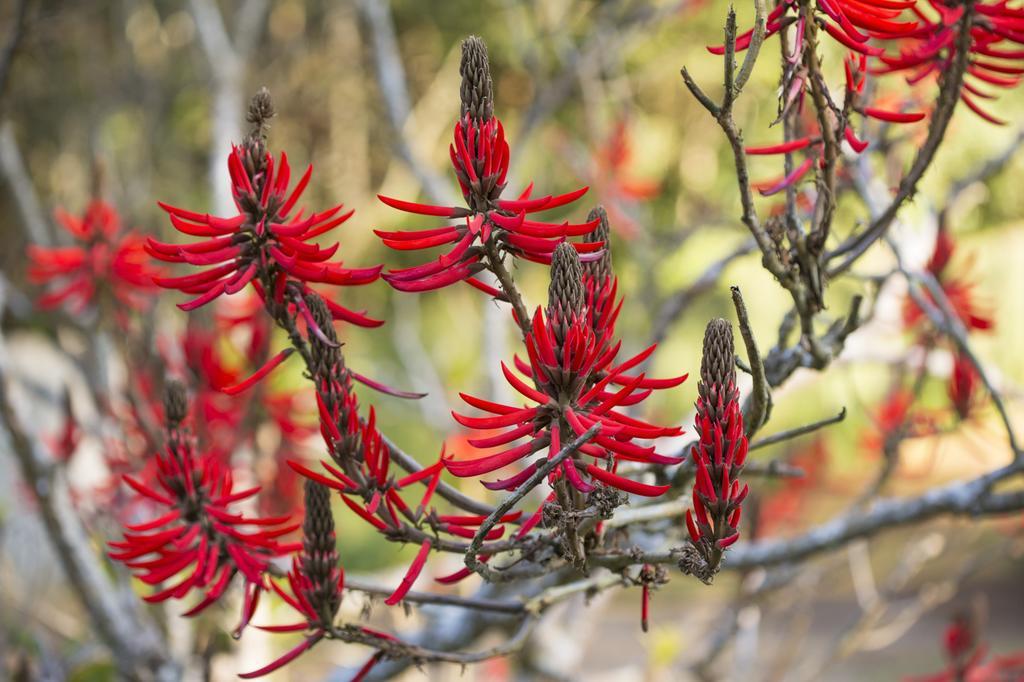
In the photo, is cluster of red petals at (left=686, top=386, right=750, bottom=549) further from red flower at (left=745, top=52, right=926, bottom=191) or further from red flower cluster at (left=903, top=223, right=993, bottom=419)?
red flower cluster at (left=903, top=223, right=993, bottom=419)

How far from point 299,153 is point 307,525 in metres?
4.80

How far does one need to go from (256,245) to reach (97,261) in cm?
72

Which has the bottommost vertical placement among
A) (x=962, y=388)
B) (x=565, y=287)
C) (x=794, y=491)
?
(x=794, y=491)

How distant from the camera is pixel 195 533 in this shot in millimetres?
651

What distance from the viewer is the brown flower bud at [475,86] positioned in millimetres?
508

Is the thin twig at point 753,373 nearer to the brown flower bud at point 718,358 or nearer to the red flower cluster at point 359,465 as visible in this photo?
the brown flower bud at point 718,358

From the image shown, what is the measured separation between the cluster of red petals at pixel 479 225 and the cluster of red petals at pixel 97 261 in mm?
675

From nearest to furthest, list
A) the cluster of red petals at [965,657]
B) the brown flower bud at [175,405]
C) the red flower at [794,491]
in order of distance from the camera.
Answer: the brown flower bud at [175,405]
the cluster of red petals at [965,657]
the red flower at [794,491]

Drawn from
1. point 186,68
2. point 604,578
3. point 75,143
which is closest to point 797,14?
point 604,578

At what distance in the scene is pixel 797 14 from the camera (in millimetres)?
595

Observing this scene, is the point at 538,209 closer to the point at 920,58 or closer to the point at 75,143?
the point at 920,58

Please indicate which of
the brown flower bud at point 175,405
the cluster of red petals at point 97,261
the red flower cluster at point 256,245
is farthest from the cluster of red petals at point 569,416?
the cluster of red petals at point 97,261

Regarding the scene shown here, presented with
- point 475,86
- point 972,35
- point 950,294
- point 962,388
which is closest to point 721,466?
point 475,86

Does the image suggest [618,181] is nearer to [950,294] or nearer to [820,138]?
[950,294]
